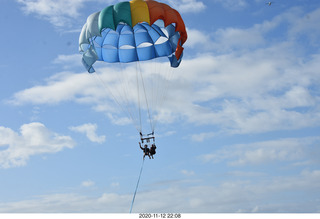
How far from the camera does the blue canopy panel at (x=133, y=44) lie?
31.6m

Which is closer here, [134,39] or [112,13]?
[112,13]

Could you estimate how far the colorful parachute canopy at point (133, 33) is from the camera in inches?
1133

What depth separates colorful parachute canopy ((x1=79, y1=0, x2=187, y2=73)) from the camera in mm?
28766

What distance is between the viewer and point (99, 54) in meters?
32.2

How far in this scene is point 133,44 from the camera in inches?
1250

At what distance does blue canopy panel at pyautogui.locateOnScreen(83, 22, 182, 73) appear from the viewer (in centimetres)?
3158

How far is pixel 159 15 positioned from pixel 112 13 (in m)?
2.63

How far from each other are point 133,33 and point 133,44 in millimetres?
681

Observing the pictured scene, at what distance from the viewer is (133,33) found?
1251 inches
